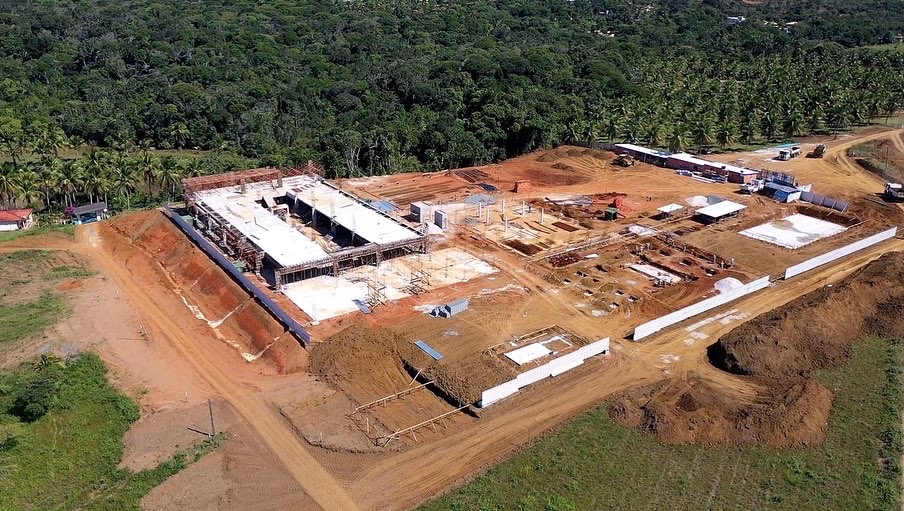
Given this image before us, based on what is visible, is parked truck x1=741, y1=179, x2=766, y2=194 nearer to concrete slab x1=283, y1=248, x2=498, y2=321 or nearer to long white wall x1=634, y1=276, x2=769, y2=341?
long white wall x1=634, y1=276, x2=769, y2=341

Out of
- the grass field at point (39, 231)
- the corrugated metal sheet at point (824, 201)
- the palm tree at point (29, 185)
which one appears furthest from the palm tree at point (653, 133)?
the palm tree at point (29, 185)

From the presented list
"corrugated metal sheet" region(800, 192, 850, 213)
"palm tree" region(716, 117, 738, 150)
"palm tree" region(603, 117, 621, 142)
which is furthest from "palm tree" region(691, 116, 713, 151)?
"corrugated metal sheet" region(800, 192, 850, 213)

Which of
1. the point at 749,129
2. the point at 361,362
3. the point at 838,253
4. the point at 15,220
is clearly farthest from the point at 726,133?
the point at 15,220

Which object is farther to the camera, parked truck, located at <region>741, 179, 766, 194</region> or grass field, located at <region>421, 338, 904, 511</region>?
parked truck, located at <region>741, 179, 766, 194</region>

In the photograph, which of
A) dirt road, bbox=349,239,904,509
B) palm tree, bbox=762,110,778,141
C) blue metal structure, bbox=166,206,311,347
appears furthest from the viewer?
palm tree, bbox=762,110,778,141

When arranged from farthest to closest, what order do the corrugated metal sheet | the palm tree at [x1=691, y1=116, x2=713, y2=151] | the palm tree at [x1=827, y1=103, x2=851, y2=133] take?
the palm tree at [x1=827, y1=103, x2=851, y2=133] < the palm tree at [x1=691, y1=116, x2=713, y2=151] < the corrugated metal sheet

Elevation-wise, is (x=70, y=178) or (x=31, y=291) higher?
(x=70, y=178)

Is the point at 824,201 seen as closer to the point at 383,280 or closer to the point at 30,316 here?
the point at 383,280

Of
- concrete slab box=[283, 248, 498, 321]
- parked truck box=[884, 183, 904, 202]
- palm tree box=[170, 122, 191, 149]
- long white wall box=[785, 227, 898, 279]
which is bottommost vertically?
palm tree box=[170, 122, 191, 149]
